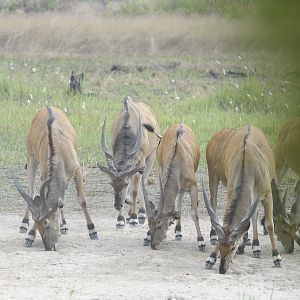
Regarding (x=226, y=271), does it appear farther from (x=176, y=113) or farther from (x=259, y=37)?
(x=176, y=113)

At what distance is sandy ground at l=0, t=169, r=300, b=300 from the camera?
20.9 ft

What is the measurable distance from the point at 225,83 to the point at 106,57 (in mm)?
4283

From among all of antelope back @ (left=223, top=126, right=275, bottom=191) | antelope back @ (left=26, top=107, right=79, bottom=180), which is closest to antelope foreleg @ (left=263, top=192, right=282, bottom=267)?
antelope back @ (left=223, top=126, right=275, bottom=191)

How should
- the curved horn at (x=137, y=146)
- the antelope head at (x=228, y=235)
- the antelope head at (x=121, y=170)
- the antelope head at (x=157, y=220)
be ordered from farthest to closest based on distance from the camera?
1. the curved horn at (x=137, y=146)
2. the antelope head at (x=121, y=170)
3. the antelope head at (x=157, y=220)
4. the antelope head at (x=228, y=235)

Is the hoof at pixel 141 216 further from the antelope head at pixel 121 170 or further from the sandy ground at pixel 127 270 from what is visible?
the antelope head at pixel 121 170

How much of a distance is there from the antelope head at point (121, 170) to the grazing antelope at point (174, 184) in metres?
0.56

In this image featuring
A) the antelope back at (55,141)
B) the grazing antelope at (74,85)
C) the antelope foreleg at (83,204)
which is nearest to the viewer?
the antelope back at (55,141)

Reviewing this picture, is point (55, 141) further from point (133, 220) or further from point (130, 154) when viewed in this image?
point (133, 220)

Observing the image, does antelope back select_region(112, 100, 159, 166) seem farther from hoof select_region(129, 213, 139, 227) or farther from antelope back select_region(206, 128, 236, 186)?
antelope back select_region(206, 128, 236, 186)

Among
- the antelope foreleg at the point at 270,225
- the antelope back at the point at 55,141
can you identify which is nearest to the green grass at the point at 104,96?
the antelope back at the point at 55,141

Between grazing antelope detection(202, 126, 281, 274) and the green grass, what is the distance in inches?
110

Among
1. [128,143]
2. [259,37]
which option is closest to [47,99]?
[128,143]

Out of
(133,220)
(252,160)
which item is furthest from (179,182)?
(133,220)

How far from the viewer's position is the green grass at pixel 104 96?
548 inches
